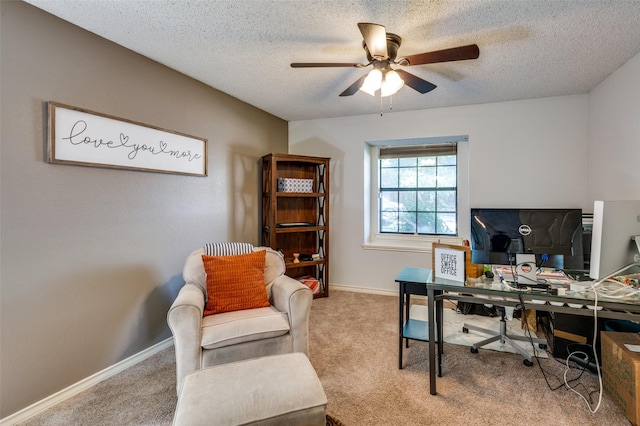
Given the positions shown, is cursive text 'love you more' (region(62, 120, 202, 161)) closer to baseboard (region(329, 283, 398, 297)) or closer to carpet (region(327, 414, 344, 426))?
carpet (region(327, 414, 344, 426))

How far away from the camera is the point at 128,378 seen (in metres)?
2.10

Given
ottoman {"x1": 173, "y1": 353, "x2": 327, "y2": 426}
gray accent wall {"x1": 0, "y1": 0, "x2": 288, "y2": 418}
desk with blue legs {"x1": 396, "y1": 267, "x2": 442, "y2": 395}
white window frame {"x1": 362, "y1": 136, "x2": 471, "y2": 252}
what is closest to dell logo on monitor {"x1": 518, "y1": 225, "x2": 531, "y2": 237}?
desk with blue legs {"x1": 396, "y1": 267, "x2": 442, "y2": 395}

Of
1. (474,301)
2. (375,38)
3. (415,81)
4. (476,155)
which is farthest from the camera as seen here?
(476,155)

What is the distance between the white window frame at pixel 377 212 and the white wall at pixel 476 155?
0.34 ft

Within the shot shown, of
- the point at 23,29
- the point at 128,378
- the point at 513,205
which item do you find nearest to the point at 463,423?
the point at 128,378

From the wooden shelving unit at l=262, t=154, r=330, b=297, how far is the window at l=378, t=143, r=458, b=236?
0.88m

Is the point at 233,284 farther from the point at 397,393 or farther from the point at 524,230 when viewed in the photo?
the point at 524,230

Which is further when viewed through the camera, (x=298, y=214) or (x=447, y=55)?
(x=298, y=214)

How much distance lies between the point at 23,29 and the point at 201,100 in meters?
1.30

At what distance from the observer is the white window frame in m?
3.79

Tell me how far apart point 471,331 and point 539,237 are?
1.34 metres

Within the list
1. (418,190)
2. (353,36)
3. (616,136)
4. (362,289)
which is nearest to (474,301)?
(353,36)

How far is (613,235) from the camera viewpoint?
1473 millimetres

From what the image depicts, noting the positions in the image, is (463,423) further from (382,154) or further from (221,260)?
(382,154)
